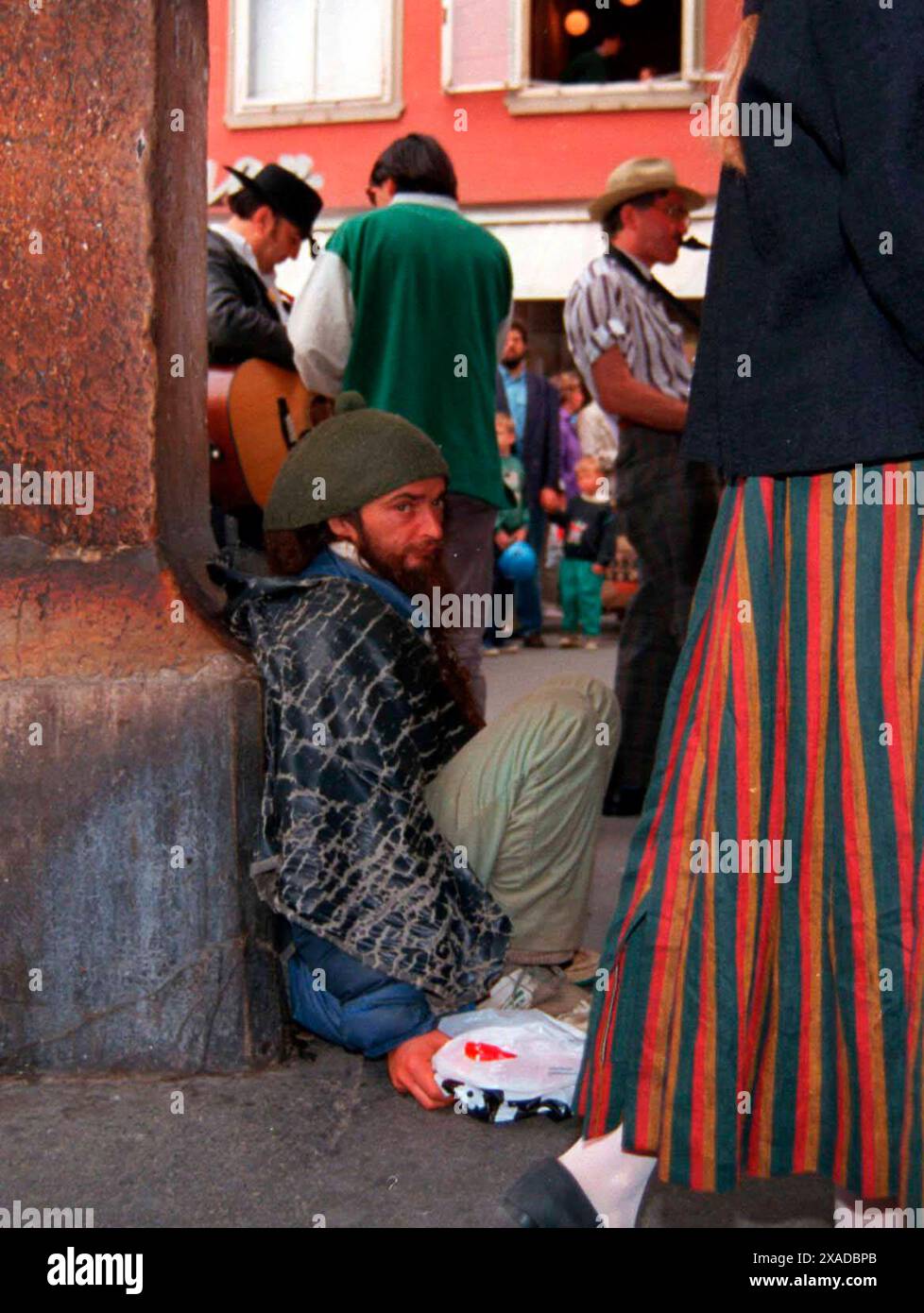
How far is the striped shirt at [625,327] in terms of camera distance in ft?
15.7

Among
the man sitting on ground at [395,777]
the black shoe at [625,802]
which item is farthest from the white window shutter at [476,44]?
the man sitting on ground at [395,777]

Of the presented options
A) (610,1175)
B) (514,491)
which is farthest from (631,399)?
(514,491)

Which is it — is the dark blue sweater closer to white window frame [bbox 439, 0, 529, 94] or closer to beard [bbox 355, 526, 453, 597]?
beard [bbox 355, 526, 453, 597]

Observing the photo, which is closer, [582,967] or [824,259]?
[824,259]

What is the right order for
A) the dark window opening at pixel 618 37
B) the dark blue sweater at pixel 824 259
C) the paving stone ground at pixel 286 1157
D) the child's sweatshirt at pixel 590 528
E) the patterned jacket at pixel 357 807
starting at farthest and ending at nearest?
the dark window opening at pixel 618 37 → the child's sweatshirt at pixel 590 528 → the patterned jacket at pixel 357 807 → the paving stone ground at pixel 286 1157 → the dark blue sweater at pixel 824 259

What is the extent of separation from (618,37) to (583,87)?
1.53m

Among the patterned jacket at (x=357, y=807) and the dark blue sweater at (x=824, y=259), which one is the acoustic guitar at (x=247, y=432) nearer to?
the patterned jacket at (x=357, y=807)

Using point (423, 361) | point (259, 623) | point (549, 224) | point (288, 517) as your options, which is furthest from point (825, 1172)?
point (549, 224)

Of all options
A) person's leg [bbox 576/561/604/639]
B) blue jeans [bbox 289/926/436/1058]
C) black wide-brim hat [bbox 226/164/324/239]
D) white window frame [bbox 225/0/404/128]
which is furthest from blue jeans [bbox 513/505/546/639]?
blue jeans [bbox 289/926/436/1058]

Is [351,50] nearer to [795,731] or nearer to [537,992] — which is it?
[537,992]

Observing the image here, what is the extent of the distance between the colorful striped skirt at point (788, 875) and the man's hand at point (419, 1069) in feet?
1.85

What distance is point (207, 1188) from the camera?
229 cm

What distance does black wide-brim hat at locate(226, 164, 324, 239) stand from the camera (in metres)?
4.64

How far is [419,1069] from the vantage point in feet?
8.70
